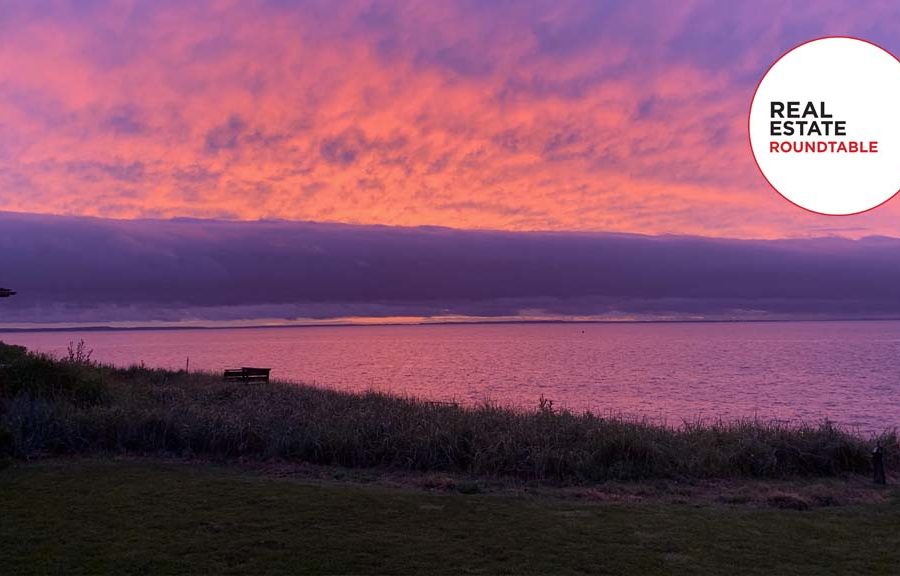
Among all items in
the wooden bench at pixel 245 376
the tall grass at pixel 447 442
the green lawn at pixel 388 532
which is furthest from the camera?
the wooden bench at pixel 245 376

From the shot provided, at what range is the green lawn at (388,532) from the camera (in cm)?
796

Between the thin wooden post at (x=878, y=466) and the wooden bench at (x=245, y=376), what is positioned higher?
the thin wooden post at (x=878, y=466)

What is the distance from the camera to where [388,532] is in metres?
9.22

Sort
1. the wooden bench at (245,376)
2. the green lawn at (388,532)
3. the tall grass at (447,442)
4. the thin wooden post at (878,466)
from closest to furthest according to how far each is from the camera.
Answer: the green lawn at (388,532) < the thin wooden post at (878,466) < the tall grass at (447,442) < the wooden bench at (245,376)

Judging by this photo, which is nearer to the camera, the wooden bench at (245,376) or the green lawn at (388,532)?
the green lawn at (388,532)

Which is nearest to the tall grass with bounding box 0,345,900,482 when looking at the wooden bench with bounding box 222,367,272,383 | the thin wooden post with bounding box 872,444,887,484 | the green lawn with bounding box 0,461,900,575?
the thin wooden post with bounding box 872,444,887,484

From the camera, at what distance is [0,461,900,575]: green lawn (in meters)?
7.96

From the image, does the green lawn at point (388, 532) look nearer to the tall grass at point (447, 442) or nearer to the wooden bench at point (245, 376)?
the tall grass at point (447, 442)

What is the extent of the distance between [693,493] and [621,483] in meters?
1.32

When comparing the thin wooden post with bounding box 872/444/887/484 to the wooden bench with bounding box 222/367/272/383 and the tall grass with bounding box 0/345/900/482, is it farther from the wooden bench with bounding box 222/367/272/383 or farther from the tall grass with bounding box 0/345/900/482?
the wooden bench with bounding box 222/367/272/383

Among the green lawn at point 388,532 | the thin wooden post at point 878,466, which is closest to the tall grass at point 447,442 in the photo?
the thin wooden post at point 878,466

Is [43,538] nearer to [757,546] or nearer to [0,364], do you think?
[757,546]

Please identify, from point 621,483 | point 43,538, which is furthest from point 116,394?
point 621,483

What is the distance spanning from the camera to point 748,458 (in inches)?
584
